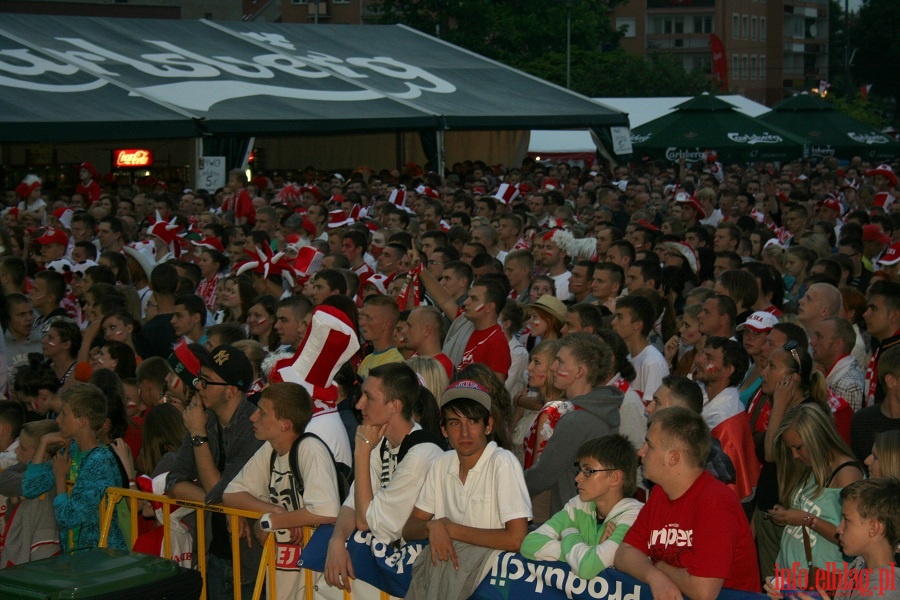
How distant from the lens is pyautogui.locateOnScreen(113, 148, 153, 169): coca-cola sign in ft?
86.9

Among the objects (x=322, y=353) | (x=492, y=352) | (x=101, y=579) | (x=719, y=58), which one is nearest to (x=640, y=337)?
(x=492, y=352)

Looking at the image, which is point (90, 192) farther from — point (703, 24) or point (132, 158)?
point (703, 24)

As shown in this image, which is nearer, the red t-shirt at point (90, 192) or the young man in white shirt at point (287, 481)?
the young man in white shirt at point (287, 481)

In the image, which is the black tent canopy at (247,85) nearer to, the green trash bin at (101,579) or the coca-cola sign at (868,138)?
the coca-cola sign at (868,138)

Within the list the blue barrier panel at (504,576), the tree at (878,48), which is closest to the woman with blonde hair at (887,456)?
the blue barrier panel at (504,576)

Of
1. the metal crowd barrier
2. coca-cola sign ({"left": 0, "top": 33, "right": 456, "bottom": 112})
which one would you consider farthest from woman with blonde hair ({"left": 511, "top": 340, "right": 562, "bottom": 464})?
coca-cola sign ({"left": 0, "top": 33, "right": 456, "bottom": 112})

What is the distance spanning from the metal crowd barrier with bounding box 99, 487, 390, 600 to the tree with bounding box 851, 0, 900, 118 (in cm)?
8856

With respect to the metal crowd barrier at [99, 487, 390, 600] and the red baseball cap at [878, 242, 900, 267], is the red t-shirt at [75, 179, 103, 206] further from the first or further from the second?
the metal crowd barrier at [99, 487, 390, 600]

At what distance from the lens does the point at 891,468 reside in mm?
4781

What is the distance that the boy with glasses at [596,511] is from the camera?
4.59 m

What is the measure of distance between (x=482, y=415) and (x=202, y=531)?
1679 mm

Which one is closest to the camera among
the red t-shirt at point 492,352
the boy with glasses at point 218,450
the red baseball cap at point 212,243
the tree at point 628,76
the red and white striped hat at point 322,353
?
the boy with glasses at point 218,450

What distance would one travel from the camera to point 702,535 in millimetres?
4258

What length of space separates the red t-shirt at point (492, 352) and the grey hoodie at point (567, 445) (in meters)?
2.00
